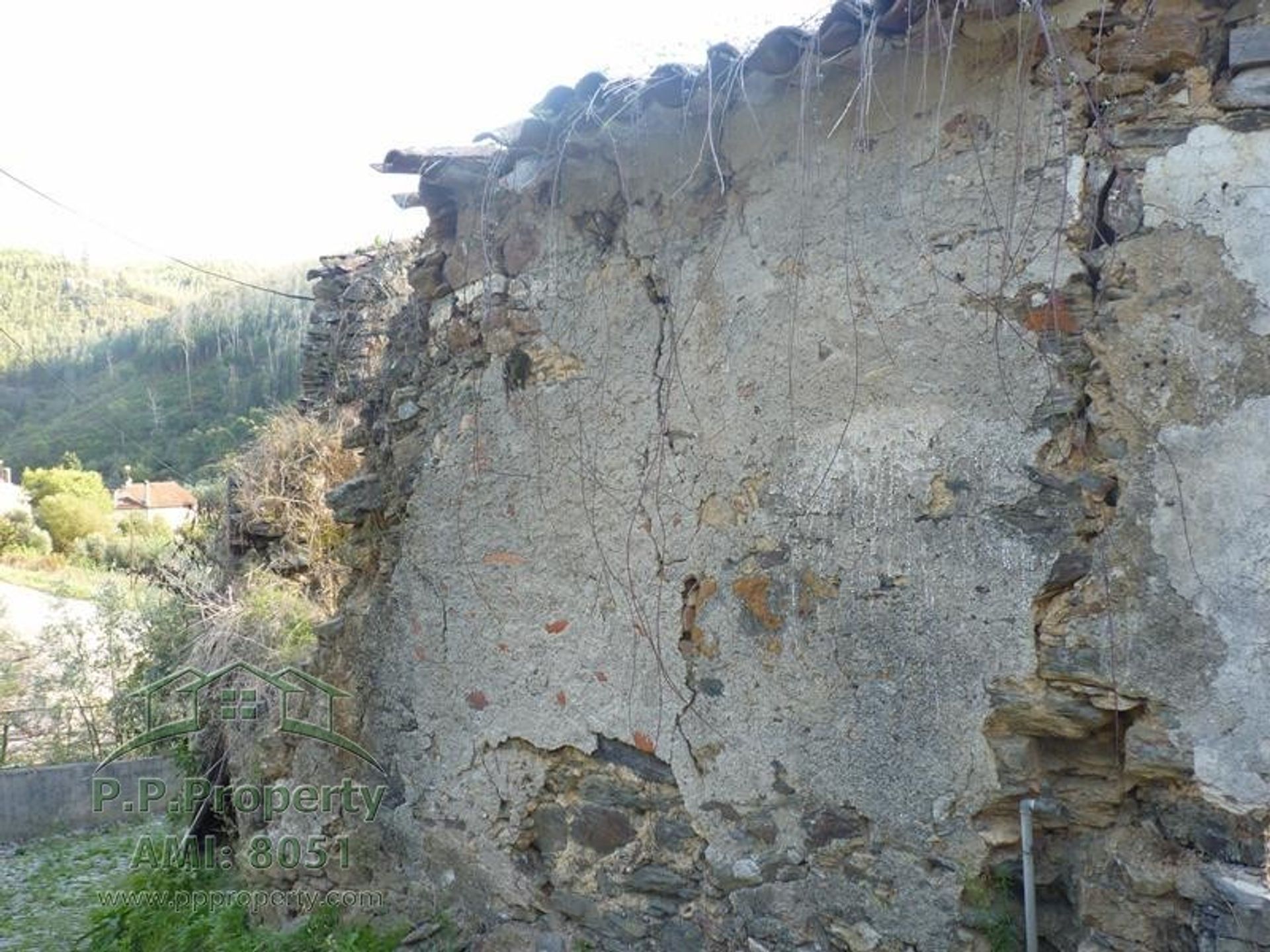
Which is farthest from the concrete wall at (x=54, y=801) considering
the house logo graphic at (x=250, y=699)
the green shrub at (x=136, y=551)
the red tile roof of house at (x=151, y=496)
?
the red tile roof of house at (x=151, y=496)

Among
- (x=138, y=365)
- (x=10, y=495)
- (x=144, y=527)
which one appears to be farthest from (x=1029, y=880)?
(x=10, y=495)

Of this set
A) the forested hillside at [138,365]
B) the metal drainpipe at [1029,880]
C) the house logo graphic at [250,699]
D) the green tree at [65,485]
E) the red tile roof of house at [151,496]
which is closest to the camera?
the metal drainpipe at [1029,880]

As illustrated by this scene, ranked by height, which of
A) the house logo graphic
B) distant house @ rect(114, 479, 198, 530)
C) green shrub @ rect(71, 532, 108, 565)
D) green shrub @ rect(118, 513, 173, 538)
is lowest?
A: the house logo graphic

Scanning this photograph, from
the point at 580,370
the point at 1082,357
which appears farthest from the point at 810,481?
the point at 580,370

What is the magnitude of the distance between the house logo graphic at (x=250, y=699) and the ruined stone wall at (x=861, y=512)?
0.38 meters

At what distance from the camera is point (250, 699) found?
16.3 feet

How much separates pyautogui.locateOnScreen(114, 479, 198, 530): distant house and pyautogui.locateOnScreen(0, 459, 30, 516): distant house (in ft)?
7.23

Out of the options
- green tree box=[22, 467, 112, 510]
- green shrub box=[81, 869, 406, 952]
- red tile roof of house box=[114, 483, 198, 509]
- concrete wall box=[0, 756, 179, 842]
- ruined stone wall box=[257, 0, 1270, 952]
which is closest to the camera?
ruined stone wall box=[257, 0, 1270, 952]

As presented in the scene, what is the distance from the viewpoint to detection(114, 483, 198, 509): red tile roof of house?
2555cm

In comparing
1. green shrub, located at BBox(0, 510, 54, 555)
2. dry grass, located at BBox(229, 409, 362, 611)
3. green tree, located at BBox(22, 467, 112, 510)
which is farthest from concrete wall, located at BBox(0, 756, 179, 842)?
green tree, located at BBox(22, 467, 112, 510)

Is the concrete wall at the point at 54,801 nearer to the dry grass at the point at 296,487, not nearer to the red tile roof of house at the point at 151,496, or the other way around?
the dry grass at the point at 296,487

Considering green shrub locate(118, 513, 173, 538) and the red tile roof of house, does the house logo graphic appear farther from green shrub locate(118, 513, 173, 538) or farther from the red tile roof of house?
the red tile roof of house

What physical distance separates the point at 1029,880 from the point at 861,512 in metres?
0.96

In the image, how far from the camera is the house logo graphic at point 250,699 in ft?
13.4
